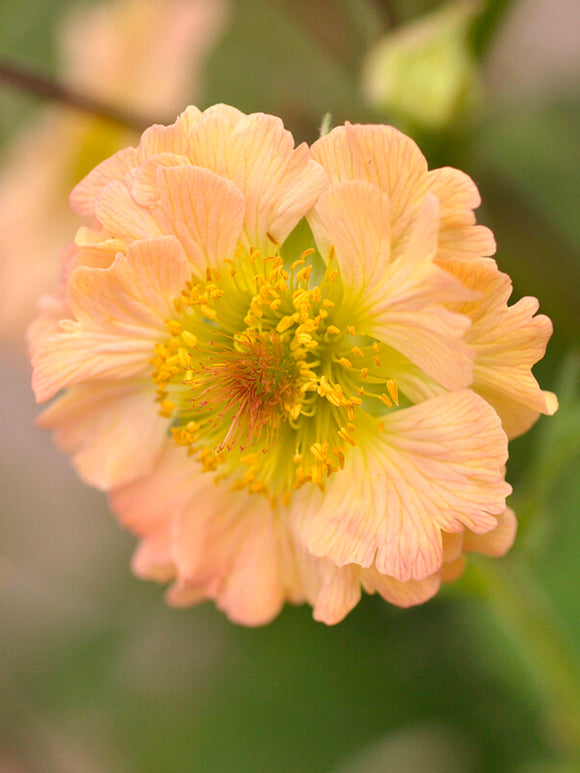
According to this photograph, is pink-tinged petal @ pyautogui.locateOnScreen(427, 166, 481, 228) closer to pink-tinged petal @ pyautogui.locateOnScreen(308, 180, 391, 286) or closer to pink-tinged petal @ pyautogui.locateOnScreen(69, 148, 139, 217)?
pink-tinged petal @ pyautogui.locateOnScreen(308, 180, 391, 286)

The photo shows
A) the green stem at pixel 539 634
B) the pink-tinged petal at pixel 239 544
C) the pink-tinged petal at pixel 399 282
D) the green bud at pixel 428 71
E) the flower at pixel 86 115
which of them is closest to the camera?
the pink-tinged petal at pixel 399 282

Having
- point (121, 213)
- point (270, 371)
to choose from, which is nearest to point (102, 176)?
point (121, 213)

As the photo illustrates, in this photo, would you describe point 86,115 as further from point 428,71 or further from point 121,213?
point 121,213

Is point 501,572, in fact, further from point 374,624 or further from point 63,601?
point 63,601

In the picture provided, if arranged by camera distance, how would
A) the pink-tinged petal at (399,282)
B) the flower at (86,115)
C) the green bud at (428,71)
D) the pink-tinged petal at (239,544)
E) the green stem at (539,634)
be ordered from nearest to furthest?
the pink-tinged petal at (399,282)
the pink-tinged petal at (239,544)
the green stem at (539,634)
the green bud at (428,71)
the flower at (86,115)

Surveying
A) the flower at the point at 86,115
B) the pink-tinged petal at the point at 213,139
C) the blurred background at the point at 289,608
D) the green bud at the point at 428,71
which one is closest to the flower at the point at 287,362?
the pink-tinged petal at the point at 213,139

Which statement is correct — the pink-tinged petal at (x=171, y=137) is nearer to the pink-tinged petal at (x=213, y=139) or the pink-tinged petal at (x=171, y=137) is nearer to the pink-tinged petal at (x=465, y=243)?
the pink-tinged petal at (x=213, y=139)

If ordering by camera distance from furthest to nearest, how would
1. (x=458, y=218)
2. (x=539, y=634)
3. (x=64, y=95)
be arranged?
1. (x=64, y=95)
2. (x=539, y=634)
3. (x=458, y=218)
